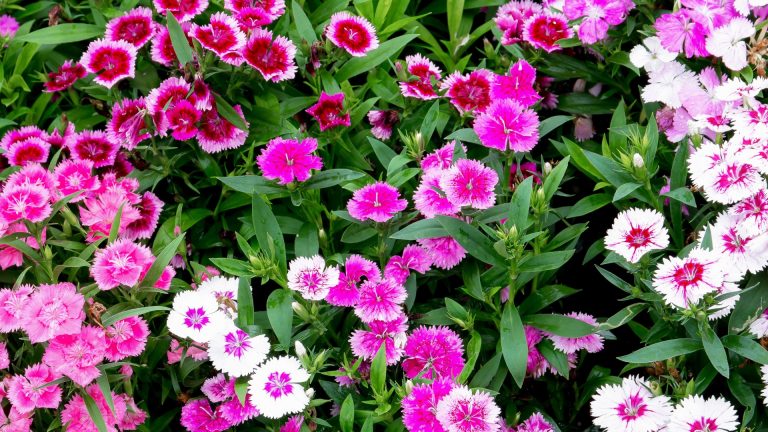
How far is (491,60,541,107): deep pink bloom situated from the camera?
2438mm

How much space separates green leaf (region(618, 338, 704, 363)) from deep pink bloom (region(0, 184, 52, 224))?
1492 millimetres

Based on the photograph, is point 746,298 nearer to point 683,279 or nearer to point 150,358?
point 683,279

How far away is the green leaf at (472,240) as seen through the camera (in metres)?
2.14

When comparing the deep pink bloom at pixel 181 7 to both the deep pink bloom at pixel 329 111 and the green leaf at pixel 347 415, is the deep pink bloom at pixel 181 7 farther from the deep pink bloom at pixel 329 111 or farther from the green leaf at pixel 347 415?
the green leaf at pixel 347 415

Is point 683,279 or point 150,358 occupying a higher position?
point 683,279

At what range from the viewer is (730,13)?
8.13 ft

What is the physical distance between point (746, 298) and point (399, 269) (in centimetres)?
85

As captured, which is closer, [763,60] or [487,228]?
[487,228]

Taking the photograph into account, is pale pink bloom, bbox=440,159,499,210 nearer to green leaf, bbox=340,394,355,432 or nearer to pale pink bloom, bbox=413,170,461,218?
pale pink bloom, bbox=413,170,461,218

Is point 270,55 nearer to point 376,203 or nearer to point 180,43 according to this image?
→ point 180,43

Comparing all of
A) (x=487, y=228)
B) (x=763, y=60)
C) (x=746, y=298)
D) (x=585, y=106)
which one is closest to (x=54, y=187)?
(x=487, y=228)

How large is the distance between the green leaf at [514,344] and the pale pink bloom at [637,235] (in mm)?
299

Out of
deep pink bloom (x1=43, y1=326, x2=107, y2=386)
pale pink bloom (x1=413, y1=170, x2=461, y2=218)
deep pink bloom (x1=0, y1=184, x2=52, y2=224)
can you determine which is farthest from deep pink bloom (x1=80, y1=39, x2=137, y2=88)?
pale pink bloom (x1=413, y1=170, x2=461, y2=218)

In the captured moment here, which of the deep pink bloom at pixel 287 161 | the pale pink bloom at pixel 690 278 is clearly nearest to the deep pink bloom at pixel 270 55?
the deep pink bloom at pixel 287 161
